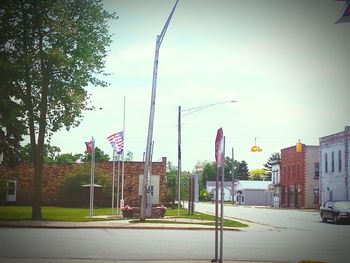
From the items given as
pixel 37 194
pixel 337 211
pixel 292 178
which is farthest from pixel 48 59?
pixel 292 178

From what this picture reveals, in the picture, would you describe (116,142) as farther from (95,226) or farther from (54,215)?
(95,226)

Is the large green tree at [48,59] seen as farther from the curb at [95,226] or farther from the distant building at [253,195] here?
the distant building at [253,195]

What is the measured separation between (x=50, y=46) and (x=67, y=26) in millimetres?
1442

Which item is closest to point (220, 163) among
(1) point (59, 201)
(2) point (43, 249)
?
(2) point (43, 249)

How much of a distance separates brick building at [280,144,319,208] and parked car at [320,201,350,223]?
34553 mm

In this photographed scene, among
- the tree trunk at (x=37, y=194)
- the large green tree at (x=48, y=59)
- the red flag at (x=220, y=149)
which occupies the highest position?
the large green tree at (x=48, y=59)

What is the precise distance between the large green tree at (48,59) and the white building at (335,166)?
3191 centimetres

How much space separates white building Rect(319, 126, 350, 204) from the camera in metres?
50.5

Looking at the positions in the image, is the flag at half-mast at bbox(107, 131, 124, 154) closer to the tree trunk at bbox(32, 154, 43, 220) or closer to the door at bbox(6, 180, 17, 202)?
the tree trunk at bbox(32, 154, 43, 220)

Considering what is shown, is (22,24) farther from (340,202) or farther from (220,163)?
(340,202)

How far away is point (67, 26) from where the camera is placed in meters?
25.9

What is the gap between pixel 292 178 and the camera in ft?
240

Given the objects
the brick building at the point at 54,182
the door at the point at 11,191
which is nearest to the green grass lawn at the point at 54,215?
the brick building at the point at 54,182

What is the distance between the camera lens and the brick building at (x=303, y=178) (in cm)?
6806
